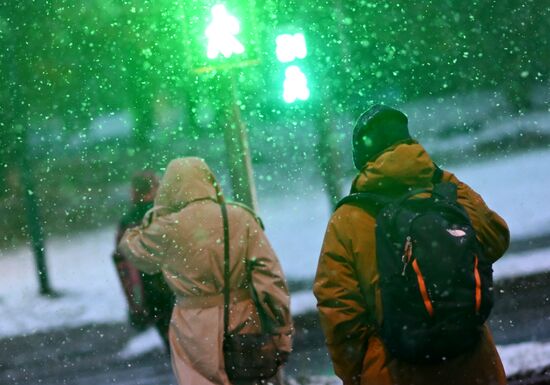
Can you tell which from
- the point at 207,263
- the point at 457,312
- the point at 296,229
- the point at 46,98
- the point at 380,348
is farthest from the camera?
the point at 46,98

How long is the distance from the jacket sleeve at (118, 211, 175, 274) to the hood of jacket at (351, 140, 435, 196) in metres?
1.39

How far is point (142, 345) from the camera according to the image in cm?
1134

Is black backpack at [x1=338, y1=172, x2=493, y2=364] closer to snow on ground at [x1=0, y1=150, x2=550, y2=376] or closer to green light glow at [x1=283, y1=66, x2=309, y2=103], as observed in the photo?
green light glow at [x1=283, y1=66, x2=309, y2=103]

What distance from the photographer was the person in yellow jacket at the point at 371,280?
10.2 ft

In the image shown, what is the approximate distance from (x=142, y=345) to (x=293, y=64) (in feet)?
15.5

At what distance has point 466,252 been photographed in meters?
2.96

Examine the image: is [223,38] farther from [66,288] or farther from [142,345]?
[66,288]

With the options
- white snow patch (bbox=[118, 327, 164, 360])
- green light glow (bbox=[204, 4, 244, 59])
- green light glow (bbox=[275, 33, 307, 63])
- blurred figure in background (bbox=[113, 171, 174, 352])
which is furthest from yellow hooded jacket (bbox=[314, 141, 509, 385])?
white snow patch (bbox=[118, 327, 164, 360])

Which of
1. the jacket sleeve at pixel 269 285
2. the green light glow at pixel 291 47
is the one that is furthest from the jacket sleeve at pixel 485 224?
the green light glow at pixel 291 47

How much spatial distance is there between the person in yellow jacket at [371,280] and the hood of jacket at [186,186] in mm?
1278

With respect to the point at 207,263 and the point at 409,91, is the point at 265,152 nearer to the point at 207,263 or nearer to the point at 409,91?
the point at 409,91

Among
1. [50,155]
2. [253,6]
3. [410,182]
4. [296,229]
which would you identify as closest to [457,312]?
[410,182]

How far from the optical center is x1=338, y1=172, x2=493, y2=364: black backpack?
2.93 metres

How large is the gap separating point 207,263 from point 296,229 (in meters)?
16.9
